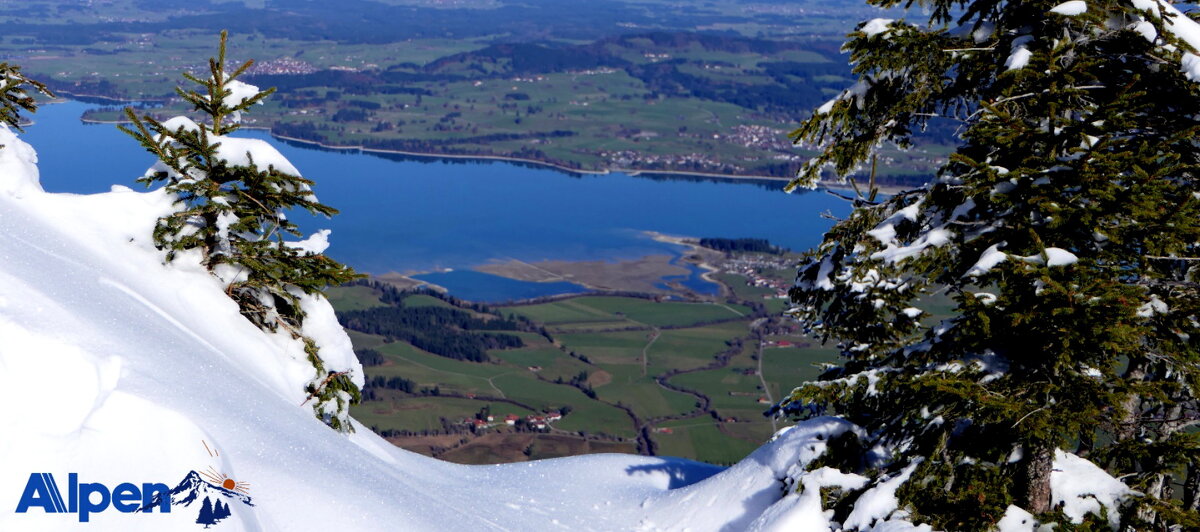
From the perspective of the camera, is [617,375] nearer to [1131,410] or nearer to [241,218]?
[241,218]

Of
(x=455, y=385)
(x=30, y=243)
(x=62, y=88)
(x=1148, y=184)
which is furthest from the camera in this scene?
(x=62, y=88)

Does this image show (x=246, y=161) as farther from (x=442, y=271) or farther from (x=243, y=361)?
(x=442, y=271)

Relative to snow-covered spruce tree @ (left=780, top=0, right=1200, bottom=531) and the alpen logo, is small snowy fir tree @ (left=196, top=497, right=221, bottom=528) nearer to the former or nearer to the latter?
the alpen logo

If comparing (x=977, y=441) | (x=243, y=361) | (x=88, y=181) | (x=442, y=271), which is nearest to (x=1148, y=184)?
(x=977, y=441)

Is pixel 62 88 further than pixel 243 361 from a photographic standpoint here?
Yes

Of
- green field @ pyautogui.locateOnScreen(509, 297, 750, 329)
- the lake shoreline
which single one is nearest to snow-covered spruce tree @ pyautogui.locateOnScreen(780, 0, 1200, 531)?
green field @ pyautogui.locateOnScreen(509, 297, 750, 329)

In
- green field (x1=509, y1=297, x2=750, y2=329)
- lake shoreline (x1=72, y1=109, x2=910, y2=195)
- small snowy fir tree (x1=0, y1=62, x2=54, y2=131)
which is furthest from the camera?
lake shoreline (x1=72, y1=109, x2=910, y2=195)

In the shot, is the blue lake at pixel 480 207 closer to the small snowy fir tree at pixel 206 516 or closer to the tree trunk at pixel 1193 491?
the small snowy fir tree at pixel 206 516
